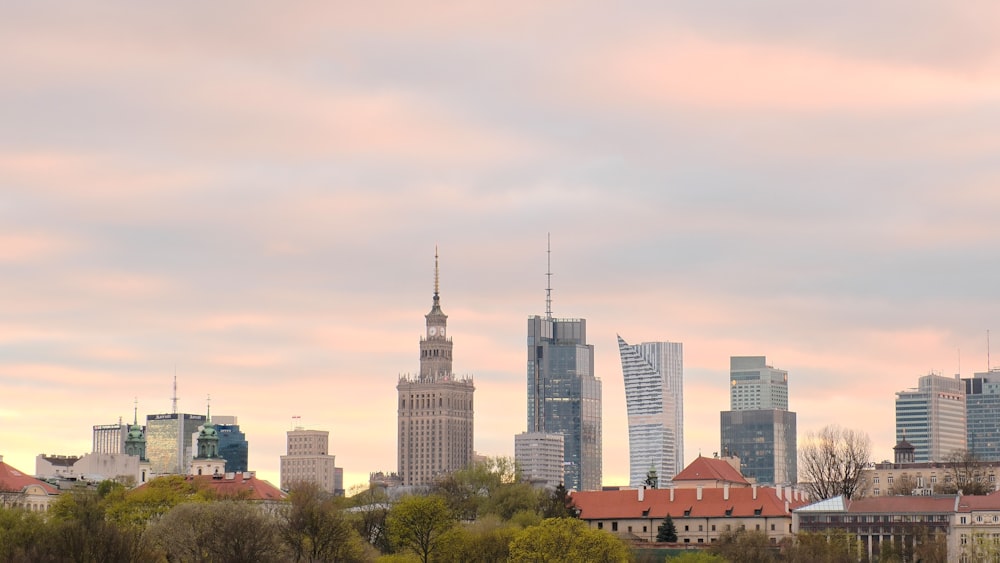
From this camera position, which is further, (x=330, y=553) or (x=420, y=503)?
(x=420, y=503)

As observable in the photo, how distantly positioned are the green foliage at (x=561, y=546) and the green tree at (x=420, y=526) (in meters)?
9.59

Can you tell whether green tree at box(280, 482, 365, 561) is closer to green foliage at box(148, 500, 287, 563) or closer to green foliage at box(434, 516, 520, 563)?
green foliage at box(148, 500, 287, 563)

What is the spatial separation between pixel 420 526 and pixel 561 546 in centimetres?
1712

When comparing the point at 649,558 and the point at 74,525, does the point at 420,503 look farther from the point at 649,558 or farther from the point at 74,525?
the point at 74,525

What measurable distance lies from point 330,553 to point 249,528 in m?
12.9

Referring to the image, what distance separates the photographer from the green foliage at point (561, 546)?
515ft

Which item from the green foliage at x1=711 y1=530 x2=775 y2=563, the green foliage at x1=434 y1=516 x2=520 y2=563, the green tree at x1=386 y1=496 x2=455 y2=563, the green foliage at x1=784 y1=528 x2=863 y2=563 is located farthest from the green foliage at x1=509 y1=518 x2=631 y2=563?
the green foliage at x1=784 y1=528 x2=863 y2=563

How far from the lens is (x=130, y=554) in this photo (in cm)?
12850

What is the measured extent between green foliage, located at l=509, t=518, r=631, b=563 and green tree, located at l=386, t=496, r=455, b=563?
959cm

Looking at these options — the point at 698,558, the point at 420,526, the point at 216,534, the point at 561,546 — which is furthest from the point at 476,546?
the point at 216,534

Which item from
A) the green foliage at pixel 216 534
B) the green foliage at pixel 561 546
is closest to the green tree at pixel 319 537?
the green foliage at pixel 216 534

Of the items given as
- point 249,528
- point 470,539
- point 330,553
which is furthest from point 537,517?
point 249,528

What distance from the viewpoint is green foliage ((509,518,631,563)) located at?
15700 centimetres

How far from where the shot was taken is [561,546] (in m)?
158
